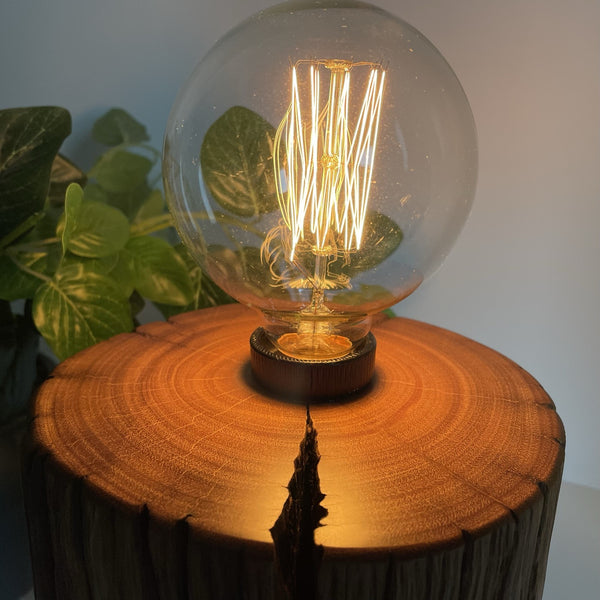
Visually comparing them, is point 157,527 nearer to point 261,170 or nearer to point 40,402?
point 40,402

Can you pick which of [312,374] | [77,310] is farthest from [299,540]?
[77,310]

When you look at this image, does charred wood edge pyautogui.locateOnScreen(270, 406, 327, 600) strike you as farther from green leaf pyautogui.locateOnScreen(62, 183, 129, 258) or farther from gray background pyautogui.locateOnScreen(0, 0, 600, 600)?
gray background pyautogui.locateOnScreen(0, 0, 600, 600)

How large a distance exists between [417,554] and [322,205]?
1.05 ft

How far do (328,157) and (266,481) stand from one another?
0.94 feet

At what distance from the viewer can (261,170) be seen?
566mm

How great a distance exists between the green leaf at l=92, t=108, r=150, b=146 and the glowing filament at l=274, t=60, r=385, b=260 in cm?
47

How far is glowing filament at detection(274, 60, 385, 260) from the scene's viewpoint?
1.85 ft

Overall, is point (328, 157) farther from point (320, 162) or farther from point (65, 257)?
point (65, 257)

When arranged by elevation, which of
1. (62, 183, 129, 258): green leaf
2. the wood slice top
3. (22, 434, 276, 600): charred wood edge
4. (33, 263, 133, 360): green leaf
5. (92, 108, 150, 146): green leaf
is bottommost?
(22, 434, 276, 600): charred wood edge

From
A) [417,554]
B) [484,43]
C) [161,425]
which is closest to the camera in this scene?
[417,554]

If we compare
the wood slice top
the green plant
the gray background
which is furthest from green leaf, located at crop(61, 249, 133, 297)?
the gray background

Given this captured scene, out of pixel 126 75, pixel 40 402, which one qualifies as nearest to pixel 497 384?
pixel 40 402

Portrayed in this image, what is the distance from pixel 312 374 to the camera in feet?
1.89

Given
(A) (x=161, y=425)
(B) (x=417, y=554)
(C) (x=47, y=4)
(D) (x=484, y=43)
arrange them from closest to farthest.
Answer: (B) (x=417, y=554)
(A) (x=161, y=425)
(D) (x=484, y=43)
(C) (x=47, y=4)
